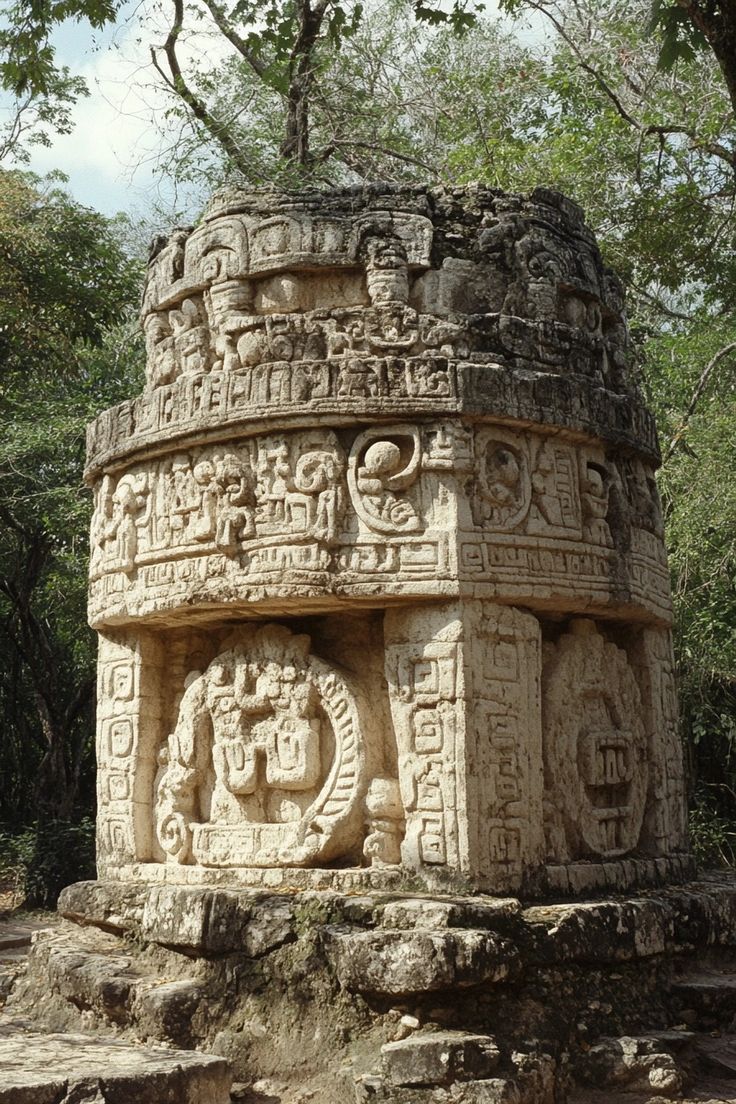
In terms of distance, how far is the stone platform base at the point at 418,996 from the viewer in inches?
199

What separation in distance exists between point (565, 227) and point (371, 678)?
9.61ft

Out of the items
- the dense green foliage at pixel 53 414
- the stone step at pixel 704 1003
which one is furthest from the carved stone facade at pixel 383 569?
the dense green foliage at pixel 53 414

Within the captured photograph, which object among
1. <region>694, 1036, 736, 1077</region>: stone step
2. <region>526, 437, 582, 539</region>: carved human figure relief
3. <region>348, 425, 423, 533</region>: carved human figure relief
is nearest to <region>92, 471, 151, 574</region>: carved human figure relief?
<region>348, 425, 423, 533</region>: carved human figure relief

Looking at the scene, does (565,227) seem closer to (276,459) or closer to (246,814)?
(276,459)

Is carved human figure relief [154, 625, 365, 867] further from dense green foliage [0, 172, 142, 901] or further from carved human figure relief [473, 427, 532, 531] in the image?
dense green foliage [0, 172, 142, 901]

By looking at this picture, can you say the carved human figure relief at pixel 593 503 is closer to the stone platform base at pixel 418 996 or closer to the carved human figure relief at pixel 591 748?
the carved human figure relief at pixel 591 748

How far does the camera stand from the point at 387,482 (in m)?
6.02

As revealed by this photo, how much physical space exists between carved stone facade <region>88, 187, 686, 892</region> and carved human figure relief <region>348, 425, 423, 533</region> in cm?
1

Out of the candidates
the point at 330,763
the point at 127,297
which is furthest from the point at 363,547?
the point at 127,297

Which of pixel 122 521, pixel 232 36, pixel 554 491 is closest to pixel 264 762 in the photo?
pixel 122 521

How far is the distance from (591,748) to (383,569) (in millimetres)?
1480

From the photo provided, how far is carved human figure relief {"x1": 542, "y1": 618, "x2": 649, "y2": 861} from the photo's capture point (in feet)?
20.2

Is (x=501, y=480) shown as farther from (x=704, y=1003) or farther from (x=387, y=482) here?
(x=704, y=1003)

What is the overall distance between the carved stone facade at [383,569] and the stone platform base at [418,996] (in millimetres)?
319
